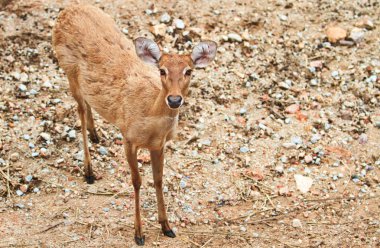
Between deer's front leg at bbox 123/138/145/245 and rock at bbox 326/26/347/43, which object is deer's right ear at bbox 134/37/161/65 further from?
rock at bbox 326/26/347/43

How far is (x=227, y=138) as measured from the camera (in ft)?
27.5

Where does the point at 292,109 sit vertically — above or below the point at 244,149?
above

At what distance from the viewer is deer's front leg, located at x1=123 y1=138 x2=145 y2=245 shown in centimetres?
665

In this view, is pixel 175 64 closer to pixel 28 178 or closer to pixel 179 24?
pixel 28 178

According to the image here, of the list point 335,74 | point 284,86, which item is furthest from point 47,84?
point 335,74

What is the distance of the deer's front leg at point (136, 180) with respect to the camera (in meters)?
6.65

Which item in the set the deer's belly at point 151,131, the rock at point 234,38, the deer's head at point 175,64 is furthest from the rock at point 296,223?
the rock at point 234,38

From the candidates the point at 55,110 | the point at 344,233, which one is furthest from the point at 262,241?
the point at 55,110

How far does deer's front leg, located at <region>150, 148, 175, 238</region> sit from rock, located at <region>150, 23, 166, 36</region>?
298 centimetres

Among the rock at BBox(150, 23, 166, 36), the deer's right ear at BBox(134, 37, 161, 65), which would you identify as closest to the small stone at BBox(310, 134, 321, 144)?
the rock at BBox(150, 23, 166, 36)

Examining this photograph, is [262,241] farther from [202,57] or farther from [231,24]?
[231,24]

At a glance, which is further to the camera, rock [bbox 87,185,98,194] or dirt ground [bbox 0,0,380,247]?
rock [bbox 87,185,98,194]

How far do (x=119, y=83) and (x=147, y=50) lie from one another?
79cm

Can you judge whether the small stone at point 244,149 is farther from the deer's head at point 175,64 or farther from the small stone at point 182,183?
the deer's head at point 175,64
